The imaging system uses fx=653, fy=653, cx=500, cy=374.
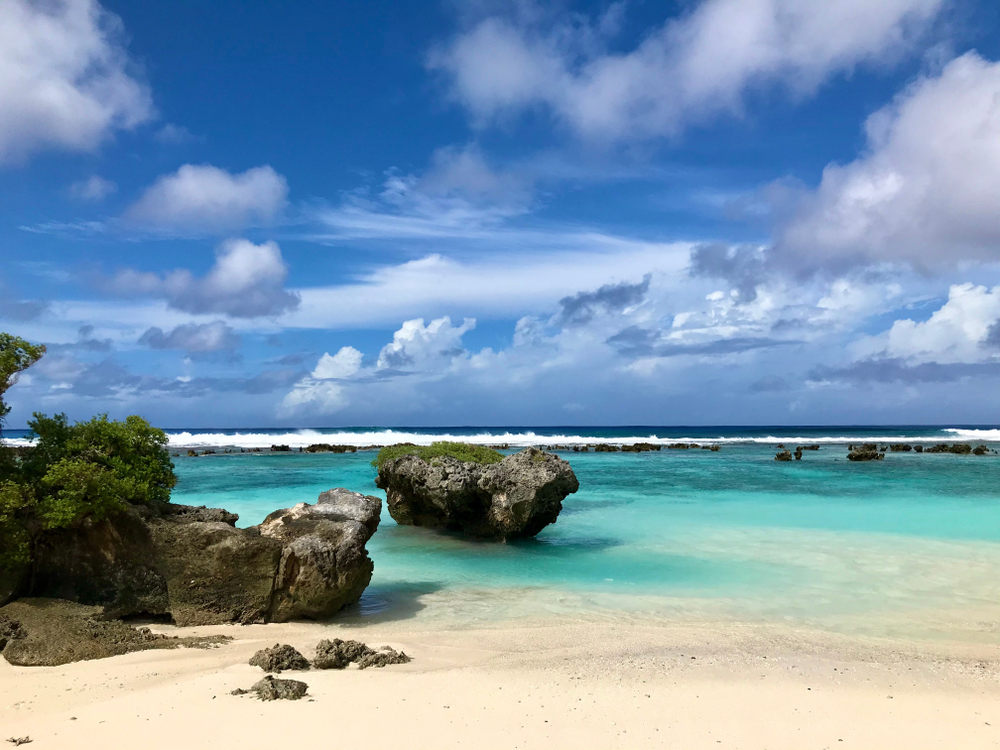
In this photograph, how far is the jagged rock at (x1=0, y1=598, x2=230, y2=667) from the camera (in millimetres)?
6414

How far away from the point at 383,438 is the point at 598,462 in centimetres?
4749

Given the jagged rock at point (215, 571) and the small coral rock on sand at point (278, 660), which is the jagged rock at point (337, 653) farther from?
the jagged rock at point (215, 571)

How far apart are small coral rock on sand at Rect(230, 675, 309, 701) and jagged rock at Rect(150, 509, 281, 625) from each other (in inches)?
93.0

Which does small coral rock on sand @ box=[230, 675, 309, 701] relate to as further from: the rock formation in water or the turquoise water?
the turquoise water

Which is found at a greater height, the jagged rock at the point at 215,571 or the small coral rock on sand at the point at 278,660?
the jagged rock at the point at 215,571

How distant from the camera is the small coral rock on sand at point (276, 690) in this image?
5.62 meters

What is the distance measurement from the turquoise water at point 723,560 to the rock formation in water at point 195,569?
966 millimetres

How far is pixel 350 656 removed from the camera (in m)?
6.64

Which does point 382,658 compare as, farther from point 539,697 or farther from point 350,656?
point 539,697

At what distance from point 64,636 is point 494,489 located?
883cm

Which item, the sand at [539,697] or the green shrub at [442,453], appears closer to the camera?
the sand at [539,697]

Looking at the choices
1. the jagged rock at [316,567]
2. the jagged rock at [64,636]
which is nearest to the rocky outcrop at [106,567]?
the jagged rock at [64,636]

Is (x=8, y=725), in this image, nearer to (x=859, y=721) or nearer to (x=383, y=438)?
(x=859, y=721)

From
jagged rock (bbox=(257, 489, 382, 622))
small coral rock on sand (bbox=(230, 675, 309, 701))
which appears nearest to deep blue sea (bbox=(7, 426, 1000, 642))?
jagged rock (bbox=(257, 489, 382, 622))
